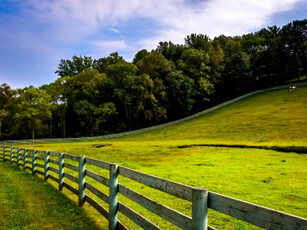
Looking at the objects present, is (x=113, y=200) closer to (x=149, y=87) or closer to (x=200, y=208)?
(x=200, y=208)

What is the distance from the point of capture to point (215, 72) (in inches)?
2756

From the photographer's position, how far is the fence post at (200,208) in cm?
306

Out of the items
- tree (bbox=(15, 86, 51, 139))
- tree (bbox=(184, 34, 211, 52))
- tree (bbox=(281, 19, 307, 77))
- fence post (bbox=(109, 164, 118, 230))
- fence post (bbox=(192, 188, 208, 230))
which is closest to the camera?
fence post (bbox=(192, 188, 208, 230))

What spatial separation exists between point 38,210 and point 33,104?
176 feet

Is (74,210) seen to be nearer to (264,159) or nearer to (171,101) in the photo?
(264,159)

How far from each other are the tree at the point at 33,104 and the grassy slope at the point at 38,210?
4757cm

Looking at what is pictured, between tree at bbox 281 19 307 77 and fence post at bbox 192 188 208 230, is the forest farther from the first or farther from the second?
fence post at bbox 192 188 208 230

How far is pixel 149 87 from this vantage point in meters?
58.4

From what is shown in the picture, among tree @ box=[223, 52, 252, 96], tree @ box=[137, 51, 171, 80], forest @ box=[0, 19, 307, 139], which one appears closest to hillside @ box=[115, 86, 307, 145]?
forest @ box=[0, 19, 307, 139]

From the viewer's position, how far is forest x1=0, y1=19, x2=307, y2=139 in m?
55.2

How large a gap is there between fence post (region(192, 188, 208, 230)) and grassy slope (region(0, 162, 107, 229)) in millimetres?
3683

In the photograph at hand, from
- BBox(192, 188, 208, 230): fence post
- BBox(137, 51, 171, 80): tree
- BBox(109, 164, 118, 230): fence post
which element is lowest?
BBox(109, 164, 118, 230): fence post

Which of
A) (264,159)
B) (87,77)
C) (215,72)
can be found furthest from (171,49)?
(264,159)

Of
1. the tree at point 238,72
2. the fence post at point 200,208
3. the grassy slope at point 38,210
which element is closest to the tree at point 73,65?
the tree at point 238,72
